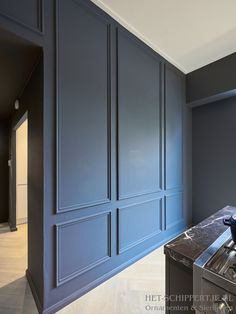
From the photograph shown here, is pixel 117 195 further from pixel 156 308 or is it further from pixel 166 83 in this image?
pixel 166 83

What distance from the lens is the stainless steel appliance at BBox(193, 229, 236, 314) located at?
662mm

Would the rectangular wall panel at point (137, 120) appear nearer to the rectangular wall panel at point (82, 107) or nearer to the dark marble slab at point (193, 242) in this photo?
the rectangular wall panel at point (82, 107)

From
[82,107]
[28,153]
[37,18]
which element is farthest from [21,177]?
[37,18]

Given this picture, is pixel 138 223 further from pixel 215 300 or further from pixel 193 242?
pixel 215 300

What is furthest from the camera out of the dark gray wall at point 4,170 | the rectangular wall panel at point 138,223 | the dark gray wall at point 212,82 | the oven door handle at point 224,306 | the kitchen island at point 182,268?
the dark gray wall at point 4,170

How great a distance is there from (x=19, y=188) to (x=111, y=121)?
3.07 meters

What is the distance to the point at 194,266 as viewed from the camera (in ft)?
2.53

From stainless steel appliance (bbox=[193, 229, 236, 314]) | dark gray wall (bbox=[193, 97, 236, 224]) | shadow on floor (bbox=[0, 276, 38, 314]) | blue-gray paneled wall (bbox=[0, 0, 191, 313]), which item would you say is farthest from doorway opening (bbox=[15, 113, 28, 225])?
stainless steel appliance (bbox=[193, 229, 236, 314])

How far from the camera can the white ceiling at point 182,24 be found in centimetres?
198

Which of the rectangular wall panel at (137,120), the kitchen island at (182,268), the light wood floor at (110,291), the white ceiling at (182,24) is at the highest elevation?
the white ceiling at (182,24)

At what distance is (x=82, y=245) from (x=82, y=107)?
1386 millimetres

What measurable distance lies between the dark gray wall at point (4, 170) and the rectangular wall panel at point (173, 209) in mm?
3405

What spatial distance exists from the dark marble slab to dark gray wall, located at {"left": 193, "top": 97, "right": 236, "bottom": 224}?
7.56 ft

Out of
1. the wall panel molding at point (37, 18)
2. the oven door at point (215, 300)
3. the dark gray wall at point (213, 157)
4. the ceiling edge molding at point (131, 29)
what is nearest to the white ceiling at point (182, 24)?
the ceiling edge molding at point (131, 29)
